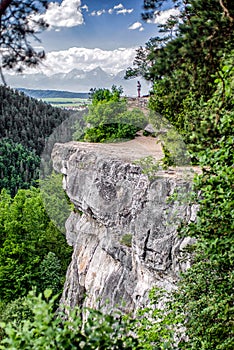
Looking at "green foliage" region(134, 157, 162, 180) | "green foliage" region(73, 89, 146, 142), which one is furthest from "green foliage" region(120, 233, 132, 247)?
"green foliage" region(73, 89, 146, 142)

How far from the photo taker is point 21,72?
9.64 feet

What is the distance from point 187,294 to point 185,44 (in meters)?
2.92

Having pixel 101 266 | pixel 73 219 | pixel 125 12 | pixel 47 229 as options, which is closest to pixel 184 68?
pixel 125 12

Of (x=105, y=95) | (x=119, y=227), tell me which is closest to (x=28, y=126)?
(x=105, y=95)

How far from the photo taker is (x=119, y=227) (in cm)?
1016

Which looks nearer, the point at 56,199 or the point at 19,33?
the point at 19,33

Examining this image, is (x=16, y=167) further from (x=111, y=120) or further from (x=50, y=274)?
(x=111, y=120)

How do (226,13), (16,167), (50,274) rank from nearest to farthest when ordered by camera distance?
(226,13), (50,274), (16,167)

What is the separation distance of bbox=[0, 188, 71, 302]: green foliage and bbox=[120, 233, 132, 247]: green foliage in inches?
411

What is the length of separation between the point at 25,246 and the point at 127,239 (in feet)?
38.4

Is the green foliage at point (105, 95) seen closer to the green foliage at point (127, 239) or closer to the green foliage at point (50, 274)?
the green foliage at point (127, 239)

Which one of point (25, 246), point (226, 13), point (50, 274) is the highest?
point (226, 13)

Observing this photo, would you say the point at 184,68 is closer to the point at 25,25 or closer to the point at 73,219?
the point at 25,25

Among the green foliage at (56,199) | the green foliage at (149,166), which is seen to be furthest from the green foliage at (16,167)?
the green foliage at (149,166)
